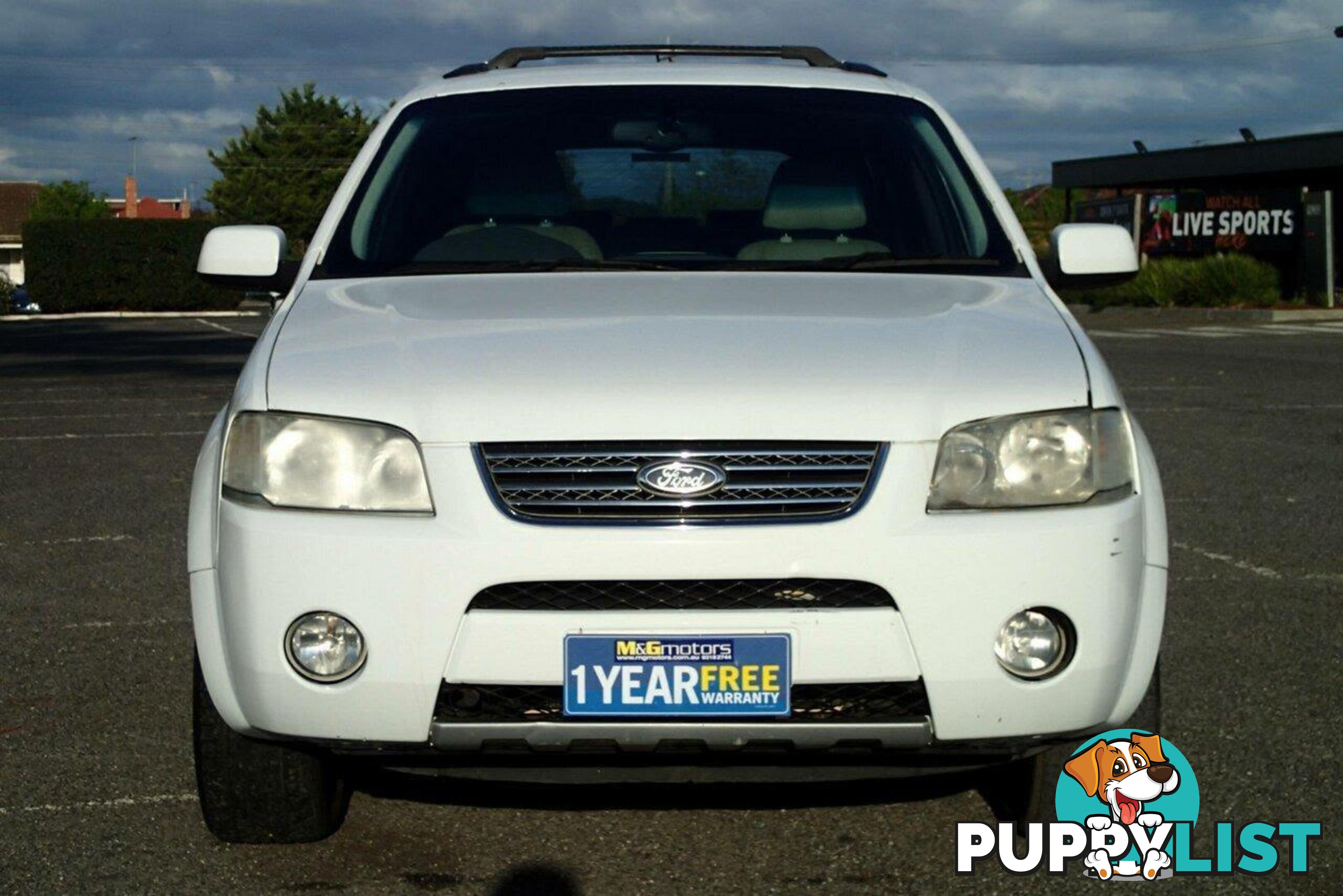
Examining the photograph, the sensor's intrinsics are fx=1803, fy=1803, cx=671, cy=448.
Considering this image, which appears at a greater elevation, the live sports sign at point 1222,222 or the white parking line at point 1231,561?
the live sports sign at point 1222,222

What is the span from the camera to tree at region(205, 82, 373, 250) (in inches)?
3031

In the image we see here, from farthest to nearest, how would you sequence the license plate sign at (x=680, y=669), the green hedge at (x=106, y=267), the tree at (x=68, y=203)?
the tree at (x=68, y=203)
the green hedge at (x=106, y=267)
the license plate sign at (x=680, y=669)

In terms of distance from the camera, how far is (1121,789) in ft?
11.9

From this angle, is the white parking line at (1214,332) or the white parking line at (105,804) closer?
the white parking line at (105,804)

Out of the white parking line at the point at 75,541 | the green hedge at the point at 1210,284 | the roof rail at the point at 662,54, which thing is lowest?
the green hedge at the point at 1210,284

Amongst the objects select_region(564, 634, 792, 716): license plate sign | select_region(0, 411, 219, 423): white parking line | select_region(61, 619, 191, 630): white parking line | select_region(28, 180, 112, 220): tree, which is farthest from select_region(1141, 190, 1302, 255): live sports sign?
select_region(28, 180, 112, 220): tree

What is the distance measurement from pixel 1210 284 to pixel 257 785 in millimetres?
30836

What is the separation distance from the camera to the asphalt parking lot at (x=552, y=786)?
3639 mm

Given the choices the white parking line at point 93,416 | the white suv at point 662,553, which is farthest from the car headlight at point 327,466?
the white parking line at point 93,416

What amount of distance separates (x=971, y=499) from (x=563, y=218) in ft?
6.25

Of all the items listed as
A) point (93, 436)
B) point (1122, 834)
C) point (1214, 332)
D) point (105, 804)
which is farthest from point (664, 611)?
point (1214, 332)

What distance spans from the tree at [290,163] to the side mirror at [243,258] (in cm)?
7222

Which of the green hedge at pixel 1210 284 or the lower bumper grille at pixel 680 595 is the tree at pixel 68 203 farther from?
the lower bumper grille at pixel 680 595

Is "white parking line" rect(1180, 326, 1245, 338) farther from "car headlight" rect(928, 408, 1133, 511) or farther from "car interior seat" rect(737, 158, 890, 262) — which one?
"car headlight" rect(928, 408, 1133, 511)
